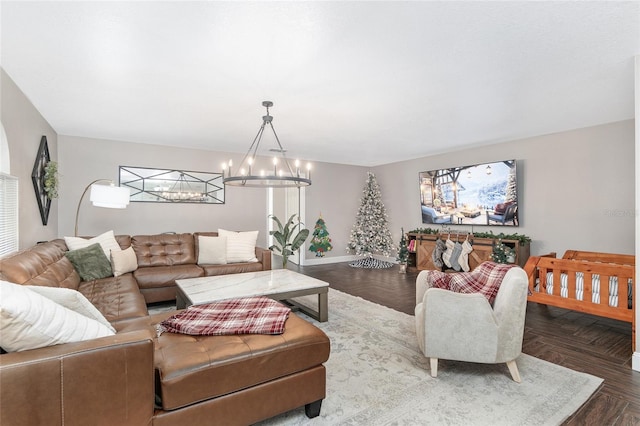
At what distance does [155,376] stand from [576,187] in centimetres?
561

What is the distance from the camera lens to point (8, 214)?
2906 millimetres

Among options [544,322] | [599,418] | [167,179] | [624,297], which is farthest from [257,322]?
[167,179]

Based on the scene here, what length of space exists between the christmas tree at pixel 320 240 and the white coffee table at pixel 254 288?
3190 mm

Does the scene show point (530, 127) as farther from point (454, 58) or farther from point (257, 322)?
point (257, 322)

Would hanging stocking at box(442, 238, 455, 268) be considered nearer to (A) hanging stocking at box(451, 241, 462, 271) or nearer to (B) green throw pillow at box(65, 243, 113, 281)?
(A) hanging stocking at box(451, 241, 462, 271)

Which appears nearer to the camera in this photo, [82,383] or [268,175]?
[82,383]

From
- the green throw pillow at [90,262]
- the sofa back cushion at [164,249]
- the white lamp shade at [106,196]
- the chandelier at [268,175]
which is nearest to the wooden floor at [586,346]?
the chandelier at [268,175]

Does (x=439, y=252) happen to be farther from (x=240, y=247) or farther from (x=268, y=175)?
(x=268, y=175)

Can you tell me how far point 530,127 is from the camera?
448 cm

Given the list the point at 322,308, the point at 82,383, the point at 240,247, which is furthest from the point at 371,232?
the point at 82,383

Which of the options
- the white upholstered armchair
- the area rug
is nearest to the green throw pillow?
the area rug

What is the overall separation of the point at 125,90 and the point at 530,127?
5.16m

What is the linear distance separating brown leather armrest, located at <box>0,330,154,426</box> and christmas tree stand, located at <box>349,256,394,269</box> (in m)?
5.92

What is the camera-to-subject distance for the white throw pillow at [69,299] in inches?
59.8
